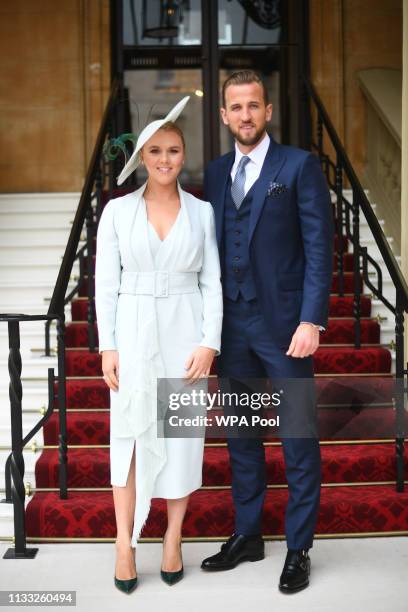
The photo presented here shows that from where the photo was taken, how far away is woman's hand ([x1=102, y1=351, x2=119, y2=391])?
311 cm

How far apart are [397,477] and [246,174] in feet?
5.38

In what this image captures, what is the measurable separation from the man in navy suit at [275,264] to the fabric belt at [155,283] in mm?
203

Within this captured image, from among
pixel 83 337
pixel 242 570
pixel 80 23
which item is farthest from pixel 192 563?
pixel 80 23

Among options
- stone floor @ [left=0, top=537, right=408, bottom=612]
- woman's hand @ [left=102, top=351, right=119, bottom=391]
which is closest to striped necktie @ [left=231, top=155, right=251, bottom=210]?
woman's hand @ [left=102, top=351, right=119, bottom=391]

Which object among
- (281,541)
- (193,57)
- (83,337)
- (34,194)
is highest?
(193,57)

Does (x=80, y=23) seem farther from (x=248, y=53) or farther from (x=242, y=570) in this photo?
(x=242, y=570)

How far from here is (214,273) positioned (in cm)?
317

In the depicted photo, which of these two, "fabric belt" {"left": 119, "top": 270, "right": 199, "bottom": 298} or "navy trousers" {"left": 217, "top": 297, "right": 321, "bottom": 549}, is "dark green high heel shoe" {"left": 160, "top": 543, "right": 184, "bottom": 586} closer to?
"navy trousers" {"left": 217, "top": 297, "right": 321, "bottom": 549}

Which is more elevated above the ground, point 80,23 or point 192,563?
point 80,23

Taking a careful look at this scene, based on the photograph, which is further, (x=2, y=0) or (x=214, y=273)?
(x=2, y=0)

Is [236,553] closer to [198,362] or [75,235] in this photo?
[198,362]

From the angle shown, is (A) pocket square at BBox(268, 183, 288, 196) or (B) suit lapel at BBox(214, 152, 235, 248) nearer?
(A) pocket square at BBox(268, 183, 288, 196)

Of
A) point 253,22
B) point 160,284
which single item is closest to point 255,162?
point 160,284

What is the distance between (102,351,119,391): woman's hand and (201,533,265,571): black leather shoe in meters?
0.83
